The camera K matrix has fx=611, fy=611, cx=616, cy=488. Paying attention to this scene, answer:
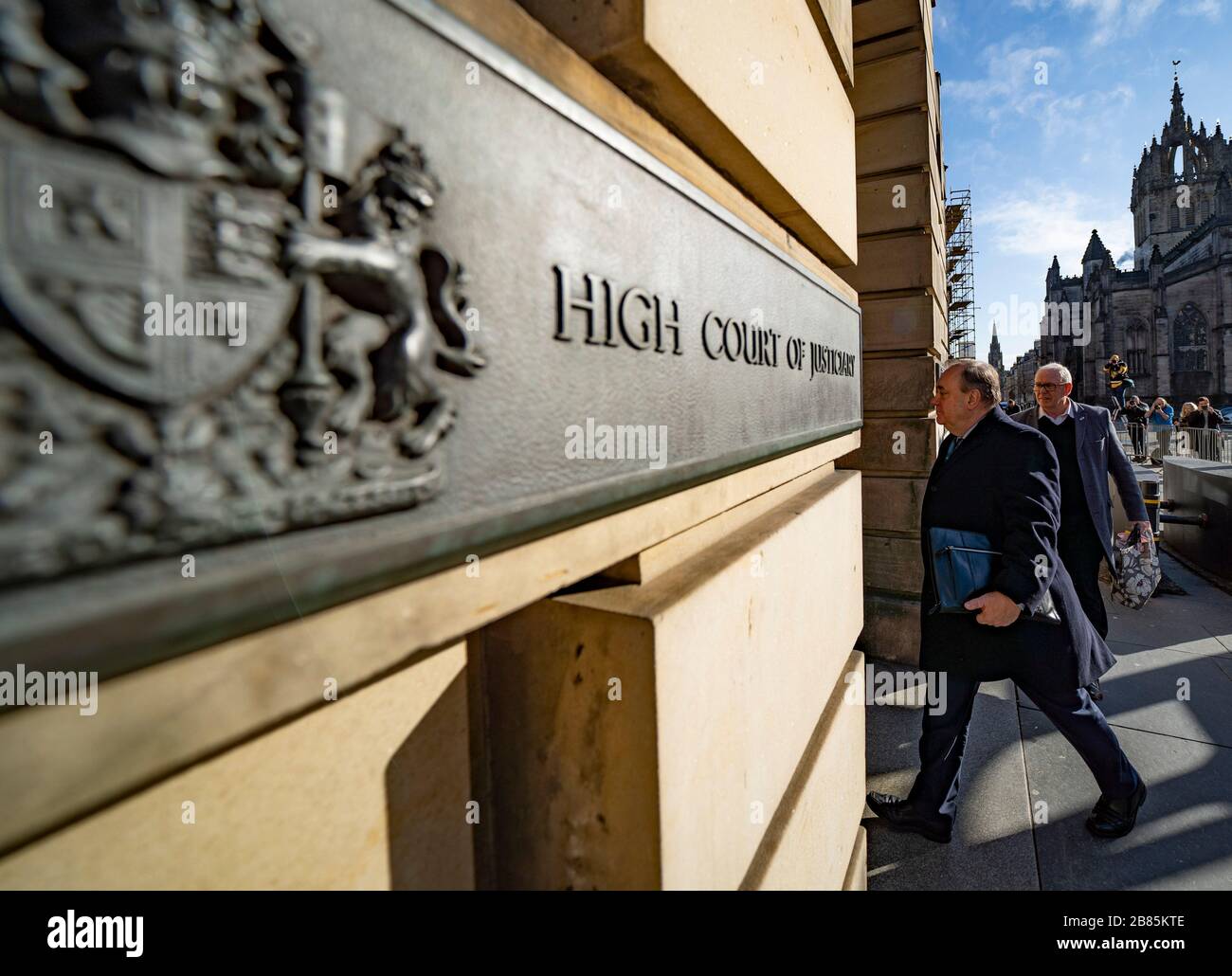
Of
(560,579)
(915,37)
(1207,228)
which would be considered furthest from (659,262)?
(1207,228)

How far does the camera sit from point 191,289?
439mm

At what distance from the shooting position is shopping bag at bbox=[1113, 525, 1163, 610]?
3.92 m

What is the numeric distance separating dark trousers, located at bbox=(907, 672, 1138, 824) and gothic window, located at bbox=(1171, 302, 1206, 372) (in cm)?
6075

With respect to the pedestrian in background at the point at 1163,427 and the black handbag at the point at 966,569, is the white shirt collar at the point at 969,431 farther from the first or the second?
the pedestrian in background at the point at 1163,427

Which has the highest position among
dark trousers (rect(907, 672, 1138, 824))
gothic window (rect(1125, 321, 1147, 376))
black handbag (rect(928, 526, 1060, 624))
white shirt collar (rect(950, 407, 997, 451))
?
gothic window (rect(1125, 321, 1147, 376))

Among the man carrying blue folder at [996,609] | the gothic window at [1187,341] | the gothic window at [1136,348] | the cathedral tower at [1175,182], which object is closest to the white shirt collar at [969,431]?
the man carrying blue folder at [996,609]

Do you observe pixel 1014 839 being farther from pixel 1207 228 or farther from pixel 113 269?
pixel 1207 228

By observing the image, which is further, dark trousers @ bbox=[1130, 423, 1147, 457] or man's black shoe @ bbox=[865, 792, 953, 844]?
dark trousers @ bbox=[1130, 423, 1147, 457]

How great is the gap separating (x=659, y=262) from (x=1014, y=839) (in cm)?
316

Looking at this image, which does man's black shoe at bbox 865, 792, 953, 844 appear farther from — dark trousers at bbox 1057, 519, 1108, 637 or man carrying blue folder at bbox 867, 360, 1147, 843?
dark trousers at bbox 1057, 519, 1108, 637

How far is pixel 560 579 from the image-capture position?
826 millimetres

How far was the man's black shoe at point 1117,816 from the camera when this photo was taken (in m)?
2.73

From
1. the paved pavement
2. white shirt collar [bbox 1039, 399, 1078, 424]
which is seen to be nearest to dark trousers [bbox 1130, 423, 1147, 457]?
the paved pavement

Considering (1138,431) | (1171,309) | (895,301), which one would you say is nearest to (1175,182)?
(1171,309)
